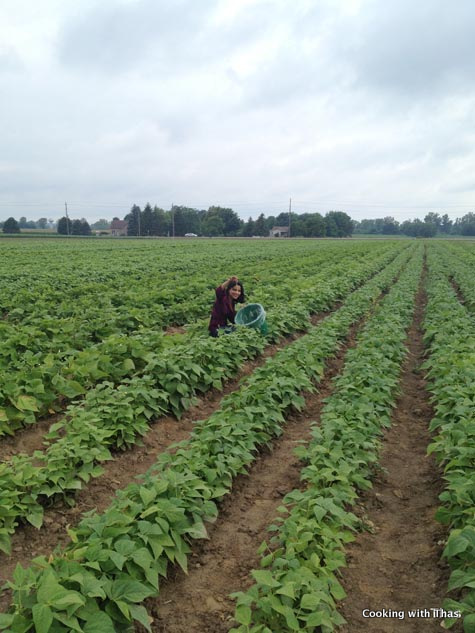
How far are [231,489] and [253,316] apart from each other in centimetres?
642

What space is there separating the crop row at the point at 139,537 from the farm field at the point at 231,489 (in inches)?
0.6

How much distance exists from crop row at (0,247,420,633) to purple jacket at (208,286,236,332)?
3.51m

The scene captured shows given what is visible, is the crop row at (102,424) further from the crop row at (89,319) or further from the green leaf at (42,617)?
the crop row at (89,319)

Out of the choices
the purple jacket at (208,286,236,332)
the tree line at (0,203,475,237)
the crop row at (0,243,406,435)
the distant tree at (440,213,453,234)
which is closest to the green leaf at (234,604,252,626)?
the crop row at (0,243,406,435)

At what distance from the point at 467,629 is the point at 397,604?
728 mm

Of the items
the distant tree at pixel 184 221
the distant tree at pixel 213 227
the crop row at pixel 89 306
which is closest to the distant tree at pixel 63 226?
the distant tree at pixel 184 221

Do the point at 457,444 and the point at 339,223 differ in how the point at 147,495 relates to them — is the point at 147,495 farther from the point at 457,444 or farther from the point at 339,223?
the point at 339,223

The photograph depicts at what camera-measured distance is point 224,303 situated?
369 inches

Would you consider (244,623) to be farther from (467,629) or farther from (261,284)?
(261,284)

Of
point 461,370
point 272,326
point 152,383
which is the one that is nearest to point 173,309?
point 272,326

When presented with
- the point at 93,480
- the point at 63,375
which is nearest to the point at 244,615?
the point at 93,480

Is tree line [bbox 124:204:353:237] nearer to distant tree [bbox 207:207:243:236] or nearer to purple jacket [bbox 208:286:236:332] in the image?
distant tree [bbox 207:207:243:236]

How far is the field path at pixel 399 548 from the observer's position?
3.17 metres

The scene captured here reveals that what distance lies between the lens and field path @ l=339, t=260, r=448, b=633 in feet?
10.4
